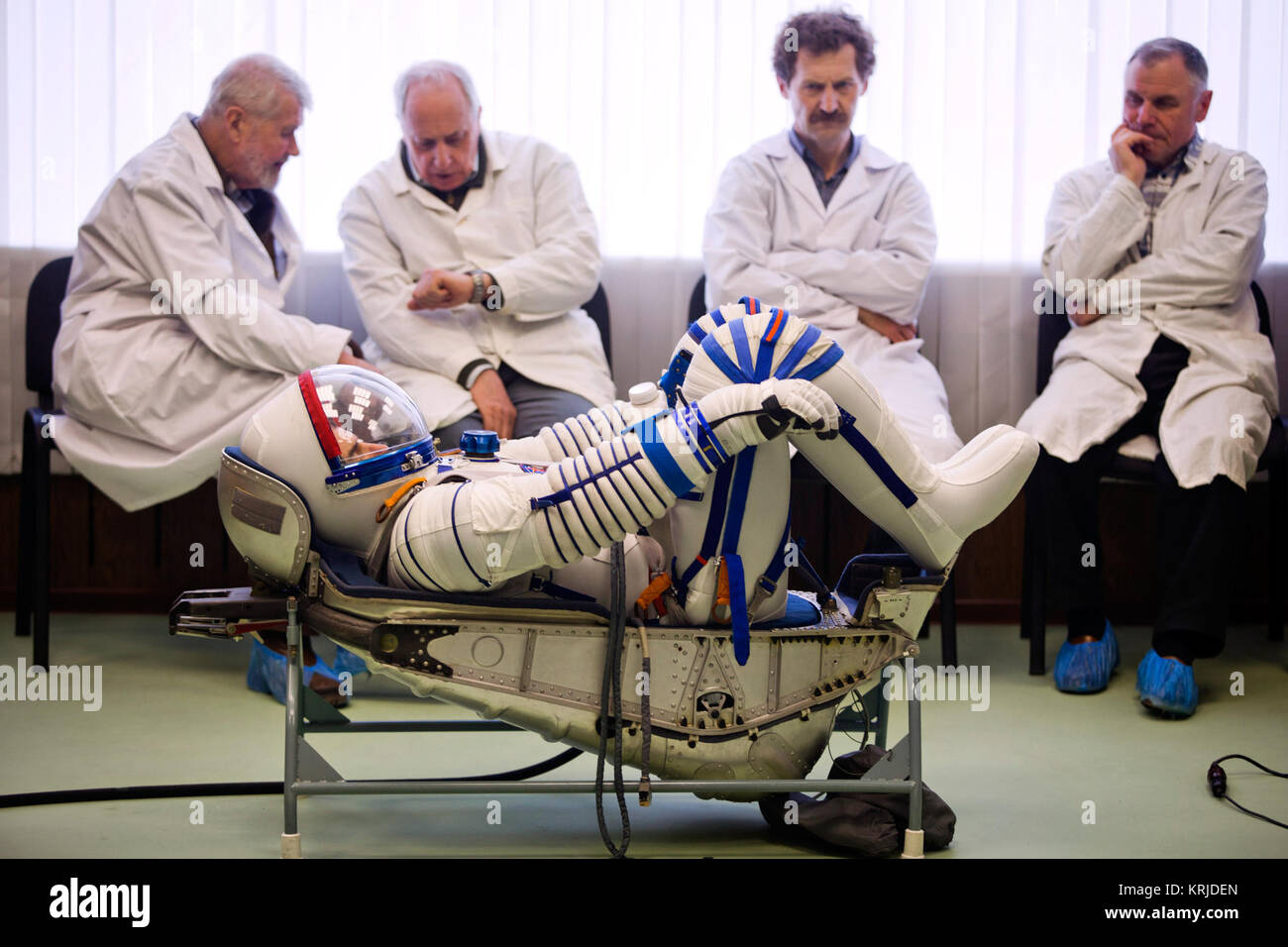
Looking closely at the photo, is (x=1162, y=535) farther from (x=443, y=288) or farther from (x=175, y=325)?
(x=175, y=325)

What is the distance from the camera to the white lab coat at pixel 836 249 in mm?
3316

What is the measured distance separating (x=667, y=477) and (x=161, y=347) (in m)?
1.72

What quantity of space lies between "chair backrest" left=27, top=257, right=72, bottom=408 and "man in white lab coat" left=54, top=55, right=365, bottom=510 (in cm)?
17

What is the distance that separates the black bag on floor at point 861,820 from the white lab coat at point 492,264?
1.41m

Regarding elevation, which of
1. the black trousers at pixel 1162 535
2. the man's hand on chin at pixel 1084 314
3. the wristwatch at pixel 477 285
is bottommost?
the black trousers at pixel 1162 535

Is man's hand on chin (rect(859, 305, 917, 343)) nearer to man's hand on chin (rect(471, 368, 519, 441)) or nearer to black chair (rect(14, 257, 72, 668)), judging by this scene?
man's hand on chin (rect(471, 368, 519, 441))

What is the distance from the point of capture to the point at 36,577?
3025 millimetres

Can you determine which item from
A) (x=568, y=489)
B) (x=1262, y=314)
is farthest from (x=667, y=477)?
(x=1262, y=314)

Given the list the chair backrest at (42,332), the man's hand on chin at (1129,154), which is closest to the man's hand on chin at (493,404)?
the chair backrest at (42,332)

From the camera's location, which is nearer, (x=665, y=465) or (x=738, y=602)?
(x=665, y=465)

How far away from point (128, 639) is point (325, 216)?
4.08 ft

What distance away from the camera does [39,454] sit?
3090 mm

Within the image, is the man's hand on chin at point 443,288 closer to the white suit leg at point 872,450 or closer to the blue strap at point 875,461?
the white suit leg at point 872,450

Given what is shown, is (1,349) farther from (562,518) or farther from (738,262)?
(562,518)
